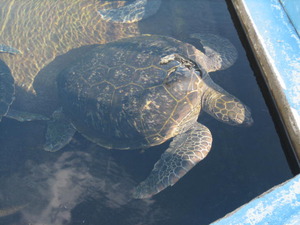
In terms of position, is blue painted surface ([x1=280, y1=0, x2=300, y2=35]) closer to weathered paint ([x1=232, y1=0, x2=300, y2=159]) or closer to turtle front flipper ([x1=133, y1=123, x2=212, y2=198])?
weathered paint ([x1=232, y1=0, x2=300, y2=159])

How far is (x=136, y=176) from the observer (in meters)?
3.46

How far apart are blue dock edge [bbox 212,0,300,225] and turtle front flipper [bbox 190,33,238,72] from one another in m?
0.65

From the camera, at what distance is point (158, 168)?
3289 millimetres

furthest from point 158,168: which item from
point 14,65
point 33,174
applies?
point 14,65

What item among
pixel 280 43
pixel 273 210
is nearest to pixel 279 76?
pixel 280 43

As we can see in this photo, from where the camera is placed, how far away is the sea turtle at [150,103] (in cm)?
327

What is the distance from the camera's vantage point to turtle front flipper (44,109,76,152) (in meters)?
3.88

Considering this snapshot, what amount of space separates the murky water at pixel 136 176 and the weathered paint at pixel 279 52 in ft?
1.71

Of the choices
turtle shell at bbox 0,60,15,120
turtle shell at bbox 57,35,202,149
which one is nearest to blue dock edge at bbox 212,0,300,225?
turtle shell at bbox 57,35,202,149

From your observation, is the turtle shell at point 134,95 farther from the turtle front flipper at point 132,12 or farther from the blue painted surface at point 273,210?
the blue painted surface at point 273,210

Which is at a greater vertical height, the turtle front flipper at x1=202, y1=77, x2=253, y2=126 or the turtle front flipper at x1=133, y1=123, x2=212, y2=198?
the turtle front flipper at x1=202, y1=77, x2=253, y2=126

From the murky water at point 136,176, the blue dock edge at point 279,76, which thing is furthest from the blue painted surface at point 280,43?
the murky water at point 136,176

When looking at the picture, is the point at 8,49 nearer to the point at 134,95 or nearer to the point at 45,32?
the point at 45,32

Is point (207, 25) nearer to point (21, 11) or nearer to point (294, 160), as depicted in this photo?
point (294, 160)
